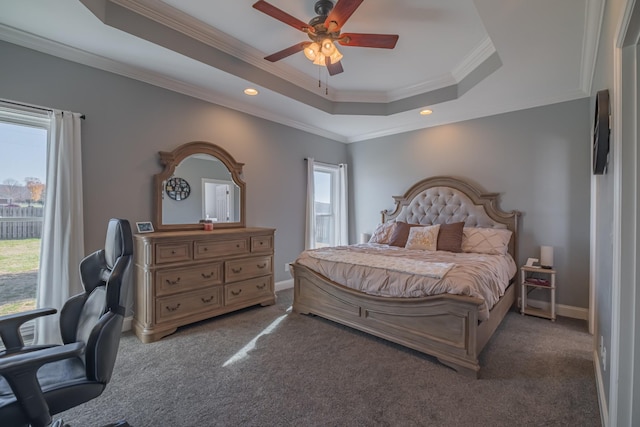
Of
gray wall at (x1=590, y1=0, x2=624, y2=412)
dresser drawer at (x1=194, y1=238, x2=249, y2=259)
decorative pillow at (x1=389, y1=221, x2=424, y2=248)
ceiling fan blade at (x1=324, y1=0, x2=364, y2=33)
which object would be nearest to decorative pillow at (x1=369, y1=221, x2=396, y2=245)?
decorative pillow at (x1=389, y1=221, x2=424, y2=248)

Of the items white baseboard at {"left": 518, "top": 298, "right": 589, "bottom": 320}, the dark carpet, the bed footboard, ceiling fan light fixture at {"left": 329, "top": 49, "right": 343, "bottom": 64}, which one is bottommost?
the dark carpet

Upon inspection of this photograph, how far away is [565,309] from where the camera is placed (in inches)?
134

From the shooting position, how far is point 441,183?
14.3 ft

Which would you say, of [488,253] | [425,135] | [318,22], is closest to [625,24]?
[318,22]

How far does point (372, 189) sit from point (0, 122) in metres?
4.64

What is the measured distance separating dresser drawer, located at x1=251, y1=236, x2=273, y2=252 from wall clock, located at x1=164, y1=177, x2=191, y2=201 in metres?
0.95

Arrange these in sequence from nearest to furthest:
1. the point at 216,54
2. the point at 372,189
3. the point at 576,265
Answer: the point at 216,54
the point at 576,265
the point at 372,189

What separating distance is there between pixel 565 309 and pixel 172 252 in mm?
4471

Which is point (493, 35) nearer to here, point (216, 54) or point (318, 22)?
point (318, 22)

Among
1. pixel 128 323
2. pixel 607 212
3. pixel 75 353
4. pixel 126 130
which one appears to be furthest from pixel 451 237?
pixel 126 130

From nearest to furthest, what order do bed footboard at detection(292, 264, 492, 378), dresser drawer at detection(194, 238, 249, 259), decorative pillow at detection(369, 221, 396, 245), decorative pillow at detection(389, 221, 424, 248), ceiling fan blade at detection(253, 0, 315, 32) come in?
1. ceiling fan blade at detection(253, 0, 315, 32)
2. bed footboard at detection(292, 264, 492, 378)
3. dresser drawer at detection(194, 238, 249, 259)
4. decorative pillow at detection(389, 221, 424, 248)
5. decorative pillow at detection(369, 221, 396, 245)

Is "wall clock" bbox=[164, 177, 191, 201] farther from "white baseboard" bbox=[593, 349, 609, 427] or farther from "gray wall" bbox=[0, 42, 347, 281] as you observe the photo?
"white baseboard" bbox=[593, 349, 609, 427]

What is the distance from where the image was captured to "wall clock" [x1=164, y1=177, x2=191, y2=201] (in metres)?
3.25

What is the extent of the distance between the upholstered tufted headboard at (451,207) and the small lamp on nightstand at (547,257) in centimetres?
34
